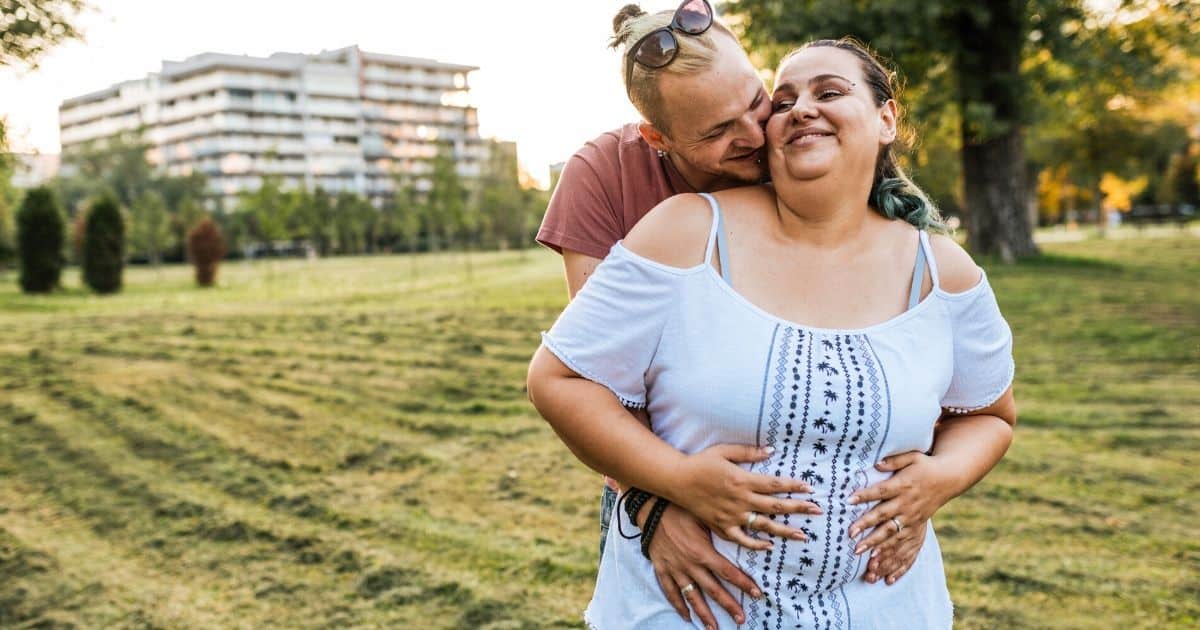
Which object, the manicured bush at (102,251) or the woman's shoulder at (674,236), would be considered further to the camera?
the manicured bush at (102,251)

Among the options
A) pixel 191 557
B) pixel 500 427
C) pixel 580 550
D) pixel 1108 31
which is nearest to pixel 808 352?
pixel 580 550

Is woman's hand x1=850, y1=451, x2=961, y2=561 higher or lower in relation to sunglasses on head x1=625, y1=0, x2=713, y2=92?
lower

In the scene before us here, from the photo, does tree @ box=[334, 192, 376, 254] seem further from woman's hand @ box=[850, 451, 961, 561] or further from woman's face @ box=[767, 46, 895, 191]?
woman's hand @ box=[850, 451, 961, 561]

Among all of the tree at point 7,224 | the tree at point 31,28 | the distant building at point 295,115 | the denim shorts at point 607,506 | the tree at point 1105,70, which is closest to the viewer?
the denim shorts at point 607,506

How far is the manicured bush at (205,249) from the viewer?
26.6 metres

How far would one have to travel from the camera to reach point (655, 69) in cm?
180

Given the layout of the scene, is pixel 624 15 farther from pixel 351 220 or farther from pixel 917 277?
pixel 351 220

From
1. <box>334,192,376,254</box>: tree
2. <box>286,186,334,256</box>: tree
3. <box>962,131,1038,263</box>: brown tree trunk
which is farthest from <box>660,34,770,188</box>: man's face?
<box>334,192,376,254</box>: tree

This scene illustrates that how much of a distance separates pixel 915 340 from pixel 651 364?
1.62 feet

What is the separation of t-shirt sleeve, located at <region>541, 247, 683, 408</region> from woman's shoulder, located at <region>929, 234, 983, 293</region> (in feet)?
1.76

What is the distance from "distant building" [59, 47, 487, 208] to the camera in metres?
102

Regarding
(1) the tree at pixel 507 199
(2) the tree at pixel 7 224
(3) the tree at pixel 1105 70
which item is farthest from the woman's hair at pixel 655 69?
(1) the tree at pixel 507 199

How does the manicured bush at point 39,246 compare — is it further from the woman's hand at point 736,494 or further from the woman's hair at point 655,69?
the woman's hand at point 736,494

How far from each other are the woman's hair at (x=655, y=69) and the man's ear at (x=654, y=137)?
1.0 inches
